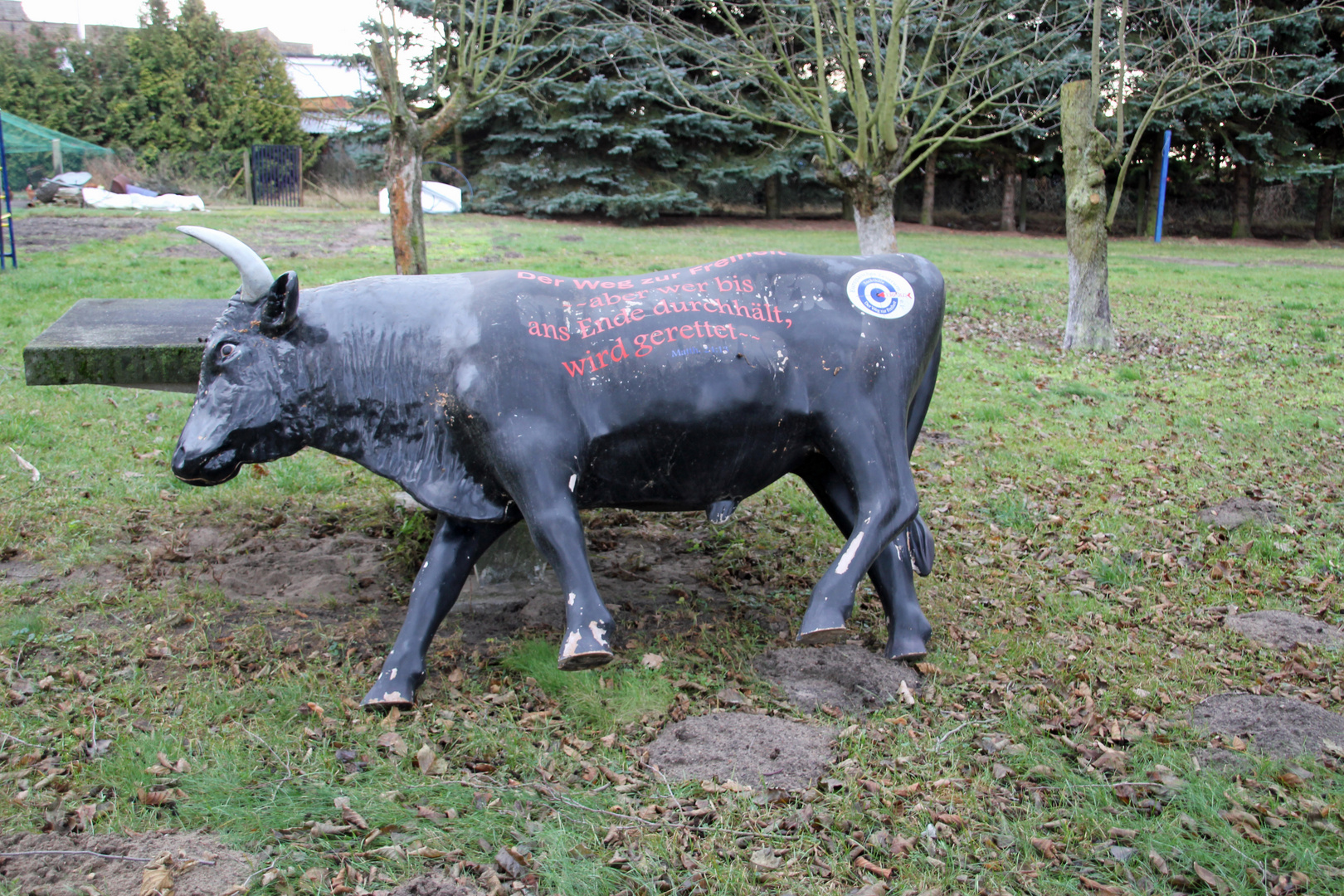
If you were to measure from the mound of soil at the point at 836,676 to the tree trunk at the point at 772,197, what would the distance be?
911 inches

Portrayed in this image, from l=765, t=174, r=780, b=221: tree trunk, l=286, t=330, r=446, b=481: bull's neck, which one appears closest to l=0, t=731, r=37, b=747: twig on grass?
l=286, t=330, r=446, b=481: bull's neck

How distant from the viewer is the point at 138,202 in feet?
66.5

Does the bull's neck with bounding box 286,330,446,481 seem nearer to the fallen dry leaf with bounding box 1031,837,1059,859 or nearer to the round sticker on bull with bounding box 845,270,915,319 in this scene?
the round sticker on bull with bounding box 845,270,915,319

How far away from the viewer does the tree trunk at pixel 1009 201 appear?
27.0 m

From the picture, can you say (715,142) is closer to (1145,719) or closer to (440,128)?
→ (440,128)

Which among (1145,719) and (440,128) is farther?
(440,128)

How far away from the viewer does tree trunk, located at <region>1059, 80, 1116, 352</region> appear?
10578 mm

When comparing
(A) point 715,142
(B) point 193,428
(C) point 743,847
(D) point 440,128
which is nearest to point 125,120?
(A) point 715,142

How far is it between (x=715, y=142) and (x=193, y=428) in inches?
869

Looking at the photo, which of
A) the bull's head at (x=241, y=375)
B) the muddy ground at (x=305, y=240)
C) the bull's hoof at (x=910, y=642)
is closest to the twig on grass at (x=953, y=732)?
the bull's hoof at (x=910, y=642)

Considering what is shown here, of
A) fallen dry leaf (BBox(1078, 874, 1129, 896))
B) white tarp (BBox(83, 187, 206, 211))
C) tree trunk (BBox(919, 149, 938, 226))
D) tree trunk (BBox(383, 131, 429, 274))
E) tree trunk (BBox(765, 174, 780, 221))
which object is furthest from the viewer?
tree trunk (BBox(919, 149, 938, 226))

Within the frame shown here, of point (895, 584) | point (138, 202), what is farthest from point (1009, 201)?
point (895, 584)

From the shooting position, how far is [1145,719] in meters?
3.76

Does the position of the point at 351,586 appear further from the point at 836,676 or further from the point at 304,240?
the point at 304,240
